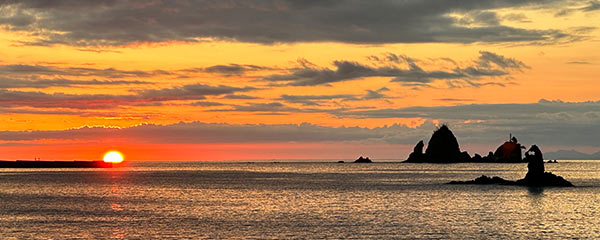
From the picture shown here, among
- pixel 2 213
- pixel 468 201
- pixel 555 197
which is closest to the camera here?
pixel 2 213

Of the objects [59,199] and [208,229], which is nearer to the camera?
[208,229]

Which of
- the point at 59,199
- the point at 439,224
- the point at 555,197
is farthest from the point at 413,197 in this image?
the point at 59,199

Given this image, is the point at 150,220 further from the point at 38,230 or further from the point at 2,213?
the point at 2,213

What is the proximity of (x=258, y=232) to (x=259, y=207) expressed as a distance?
30.6 meters

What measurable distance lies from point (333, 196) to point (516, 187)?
45.7m

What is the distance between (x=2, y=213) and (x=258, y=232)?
133 ft

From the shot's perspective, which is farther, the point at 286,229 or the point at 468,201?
the point at 468,201

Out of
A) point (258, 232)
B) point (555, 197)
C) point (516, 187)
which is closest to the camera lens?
point (258, 232)

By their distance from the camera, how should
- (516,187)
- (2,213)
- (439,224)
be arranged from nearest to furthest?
1. (439,224)
2. (2,213)
3. (516,187)

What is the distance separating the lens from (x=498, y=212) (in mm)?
91938

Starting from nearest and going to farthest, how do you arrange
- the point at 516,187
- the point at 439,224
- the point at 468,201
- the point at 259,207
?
the point at 439,224
the point at 259,207
the point at 468,201
the point at 516,187

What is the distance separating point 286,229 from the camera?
72.8 m

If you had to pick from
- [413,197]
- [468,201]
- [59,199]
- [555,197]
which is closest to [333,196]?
[413,197]

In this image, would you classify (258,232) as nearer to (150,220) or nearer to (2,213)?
(150,220)
